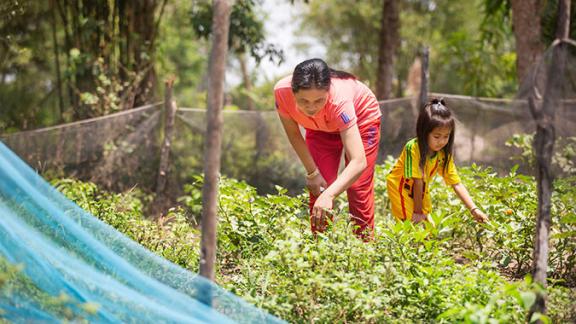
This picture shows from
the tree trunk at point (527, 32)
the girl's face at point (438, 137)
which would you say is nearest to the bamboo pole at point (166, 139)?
the girl's face at point (438, 137)

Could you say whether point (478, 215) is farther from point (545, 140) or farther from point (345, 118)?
point (545, 140)

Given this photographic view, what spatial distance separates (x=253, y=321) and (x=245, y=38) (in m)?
5.86

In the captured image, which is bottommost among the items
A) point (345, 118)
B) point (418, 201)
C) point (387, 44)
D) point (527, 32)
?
point (418, 201)

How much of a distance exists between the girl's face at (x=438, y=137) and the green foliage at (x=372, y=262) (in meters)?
0.48

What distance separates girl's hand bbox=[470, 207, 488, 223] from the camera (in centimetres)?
393

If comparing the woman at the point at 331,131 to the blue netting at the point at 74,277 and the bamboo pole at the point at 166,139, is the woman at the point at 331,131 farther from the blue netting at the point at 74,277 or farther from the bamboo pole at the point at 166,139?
the bamboo pole at the point at 166,139

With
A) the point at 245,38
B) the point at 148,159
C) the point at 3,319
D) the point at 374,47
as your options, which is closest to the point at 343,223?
the point at 3,319

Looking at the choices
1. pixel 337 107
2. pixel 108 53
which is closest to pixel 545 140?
pixel 337 107

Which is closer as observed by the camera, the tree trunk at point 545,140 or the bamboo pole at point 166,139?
the tree trunk at point 545,140

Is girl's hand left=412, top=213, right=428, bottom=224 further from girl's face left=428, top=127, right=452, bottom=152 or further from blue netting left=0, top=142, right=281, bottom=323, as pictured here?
blue netting left=0, top=142, right=281, bottom=323

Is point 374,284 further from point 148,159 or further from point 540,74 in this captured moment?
point 148,159

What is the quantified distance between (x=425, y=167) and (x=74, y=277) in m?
2.35

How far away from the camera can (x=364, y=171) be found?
3912 mm

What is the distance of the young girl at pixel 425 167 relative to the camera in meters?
4.00
